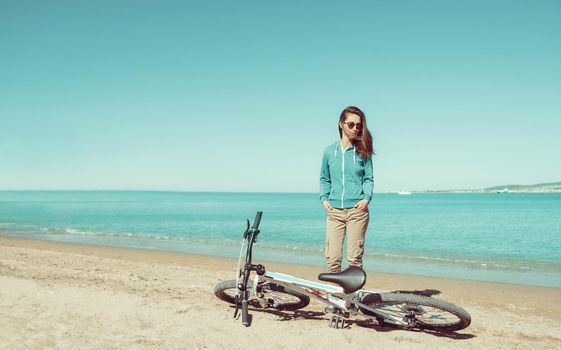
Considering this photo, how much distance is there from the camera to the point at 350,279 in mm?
4336

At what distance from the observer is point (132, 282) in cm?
805

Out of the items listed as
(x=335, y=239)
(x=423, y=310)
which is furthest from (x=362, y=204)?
(x=423, y=310)

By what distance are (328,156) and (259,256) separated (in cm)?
1053

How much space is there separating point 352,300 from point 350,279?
31 cm

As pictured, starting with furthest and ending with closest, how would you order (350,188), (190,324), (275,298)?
(275,298)
(350,188)
(190,324)

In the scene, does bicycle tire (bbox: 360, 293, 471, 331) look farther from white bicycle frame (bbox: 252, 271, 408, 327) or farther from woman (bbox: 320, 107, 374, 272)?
woman (bbox: 320, 107, 374, 272)

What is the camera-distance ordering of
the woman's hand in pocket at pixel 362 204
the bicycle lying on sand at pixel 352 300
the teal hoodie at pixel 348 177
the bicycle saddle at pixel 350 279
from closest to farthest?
the bicycle saddle at pixel 350 279 < the bicycle lying on sand at pixel 352 300 < the woman's hand in pocket at pixel 362 204 < the teal hoodie at pixel 348 177

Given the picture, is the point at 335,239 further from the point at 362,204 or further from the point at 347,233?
the point at 362,204

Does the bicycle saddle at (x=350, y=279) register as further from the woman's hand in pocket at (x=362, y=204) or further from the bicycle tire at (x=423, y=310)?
the woman's hand in pocket at (x=362, y=204)

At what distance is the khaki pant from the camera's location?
501 centimetres

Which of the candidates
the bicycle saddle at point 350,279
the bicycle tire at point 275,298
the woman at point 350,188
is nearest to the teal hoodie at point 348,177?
the woman at point 350,188

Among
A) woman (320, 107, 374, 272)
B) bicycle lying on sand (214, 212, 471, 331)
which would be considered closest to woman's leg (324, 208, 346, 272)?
woman (320, 107, 374, 272)

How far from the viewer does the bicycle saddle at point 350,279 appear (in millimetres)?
4301

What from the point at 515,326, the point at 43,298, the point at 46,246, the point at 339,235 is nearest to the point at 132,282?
the point at 43,298
